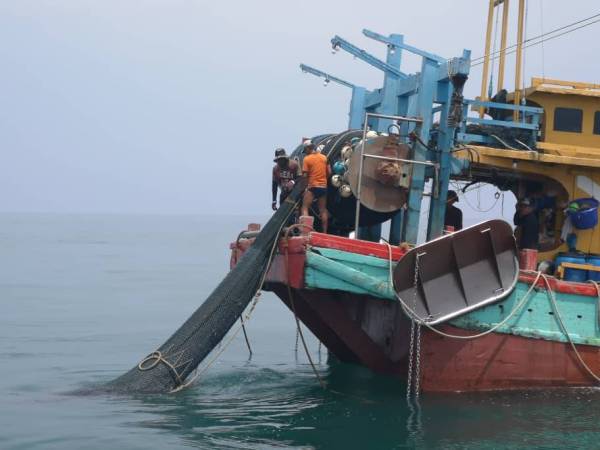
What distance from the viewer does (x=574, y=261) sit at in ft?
42.6

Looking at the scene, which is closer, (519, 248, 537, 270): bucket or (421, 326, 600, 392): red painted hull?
(421, 326, 600, 392): red painted hull

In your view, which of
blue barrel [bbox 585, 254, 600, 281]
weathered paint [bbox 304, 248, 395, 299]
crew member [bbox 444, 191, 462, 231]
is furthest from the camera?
crew member [bbox 444, 191, 462, 231]

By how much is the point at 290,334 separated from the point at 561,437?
1108 centimetres

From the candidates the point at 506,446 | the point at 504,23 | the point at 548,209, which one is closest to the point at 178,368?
the point at 506,446

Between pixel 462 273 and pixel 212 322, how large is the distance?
3101 millimetres

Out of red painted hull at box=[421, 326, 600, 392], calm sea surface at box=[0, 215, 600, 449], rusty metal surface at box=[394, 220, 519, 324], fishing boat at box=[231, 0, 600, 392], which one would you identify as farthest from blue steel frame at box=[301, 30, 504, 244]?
calm sea surface at box=[0, 215, 600, 449]

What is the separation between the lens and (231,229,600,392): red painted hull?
38.8 feet

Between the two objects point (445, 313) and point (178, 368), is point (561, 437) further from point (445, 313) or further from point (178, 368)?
point (178, 368)

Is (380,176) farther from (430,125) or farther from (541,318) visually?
(541,318)

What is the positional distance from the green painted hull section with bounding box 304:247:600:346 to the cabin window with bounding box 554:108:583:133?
9.36 feet

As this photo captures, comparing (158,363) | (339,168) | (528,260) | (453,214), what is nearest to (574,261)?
(528,260)

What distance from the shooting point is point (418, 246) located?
446 inches

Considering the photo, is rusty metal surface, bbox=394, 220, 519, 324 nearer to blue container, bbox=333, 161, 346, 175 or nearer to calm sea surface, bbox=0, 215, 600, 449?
calm sea surface, bbox=0, 215, 600, 449

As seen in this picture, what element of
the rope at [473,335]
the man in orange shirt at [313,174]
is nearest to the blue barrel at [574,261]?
the rope at [473,335]
